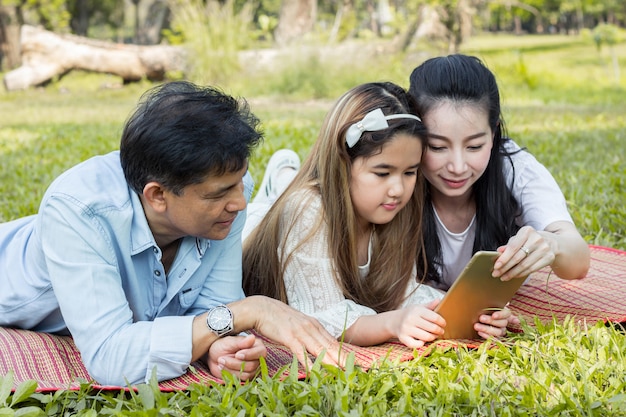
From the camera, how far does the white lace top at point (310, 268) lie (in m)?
2.96

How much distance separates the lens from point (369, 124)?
2.82 m

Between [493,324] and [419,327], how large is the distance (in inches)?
11.5

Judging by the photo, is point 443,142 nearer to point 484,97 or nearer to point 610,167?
point 484,97

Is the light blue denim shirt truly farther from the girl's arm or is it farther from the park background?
the girl's arm

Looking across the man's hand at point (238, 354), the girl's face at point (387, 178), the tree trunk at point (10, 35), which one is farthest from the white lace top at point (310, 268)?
the tree trunk at point (10, 35)

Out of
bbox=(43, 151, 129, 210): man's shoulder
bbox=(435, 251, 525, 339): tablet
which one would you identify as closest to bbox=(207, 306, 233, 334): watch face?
bbox=(43, 151, 129, 210): man's shoulder

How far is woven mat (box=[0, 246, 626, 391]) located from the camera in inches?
96.4

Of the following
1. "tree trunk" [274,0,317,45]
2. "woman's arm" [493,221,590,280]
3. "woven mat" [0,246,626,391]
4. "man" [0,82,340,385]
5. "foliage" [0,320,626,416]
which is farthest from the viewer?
"tree trunk" [274,0,317,45]

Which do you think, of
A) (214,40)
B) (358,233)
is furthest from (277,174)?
(214,40)

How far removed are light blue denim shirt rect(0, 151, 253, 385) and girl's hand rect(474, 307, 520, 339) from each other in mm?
917

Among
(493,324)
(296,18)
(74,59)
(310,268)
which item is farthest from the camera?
(296,18)

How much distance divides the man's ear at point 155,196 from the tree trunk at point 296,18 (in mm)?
14524

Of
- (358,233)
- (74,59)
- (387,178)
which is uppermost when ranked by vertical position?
(387,178)

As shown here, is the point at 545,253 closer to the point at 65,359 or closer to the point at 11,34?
the point at 65,359
